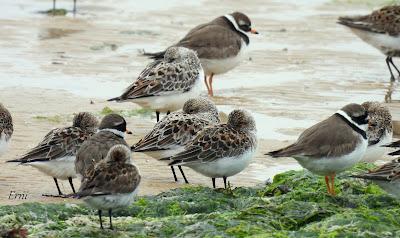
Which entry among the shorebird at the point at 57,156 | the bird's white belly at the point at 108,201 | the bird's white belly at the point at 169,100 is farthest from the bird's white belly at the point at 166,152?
the bird's white belly at the point at 108,201

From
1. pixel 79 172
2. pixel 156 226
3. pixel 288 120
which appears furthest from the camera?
pixel 288 120

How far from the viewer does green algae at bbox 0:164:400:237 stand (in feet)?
26.4

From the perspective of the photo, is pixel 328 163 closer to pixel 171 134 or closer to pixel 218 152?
pixel 218 152

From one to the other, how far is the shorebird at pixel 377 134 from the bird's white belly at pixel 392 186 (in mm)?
2340

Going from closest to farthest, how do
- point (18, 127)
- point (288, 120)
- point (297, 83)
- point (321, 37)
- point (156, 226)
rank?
point (156, 226) < point (18, 127) < point (288, 120) < point (297, 83) < point (321, 37)

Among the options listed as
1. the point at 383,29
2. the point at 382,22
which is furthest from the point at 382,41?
the point at 382,22

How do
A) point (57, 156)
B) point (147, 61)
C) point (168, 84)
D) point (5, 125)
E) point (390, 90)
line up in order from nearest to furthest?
point (57, 156) < point (5, 125) < point (168, 84) < point (390, 90) < point (147, 61)

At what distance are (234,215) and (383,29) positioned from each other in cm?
1047

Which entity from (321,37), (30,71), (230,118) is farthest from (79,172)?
(321,37)

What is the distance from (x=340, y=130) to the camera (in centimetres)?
990

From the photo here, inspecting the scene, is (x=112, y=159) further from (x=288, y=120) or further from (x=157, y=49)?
(x=157, y=49)

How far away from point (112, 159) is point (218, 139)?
1932 mm

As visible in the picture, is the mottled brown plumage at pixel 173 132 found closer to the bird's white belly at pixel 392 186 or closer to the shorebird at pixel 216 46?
the bird's white belly at pixel 392 186

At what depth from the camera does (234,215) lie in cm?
852
